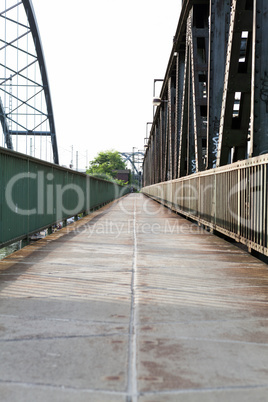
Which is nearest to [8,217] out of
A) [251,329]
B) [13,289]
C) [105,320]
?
[13,289]

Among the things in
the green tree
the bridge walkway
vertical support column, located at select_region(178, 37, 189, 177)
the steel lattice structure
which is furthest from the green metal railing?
the green tree

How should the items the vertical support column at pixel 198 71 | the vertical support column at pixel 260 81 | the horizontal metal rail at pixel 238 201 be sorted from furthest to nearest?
1. the vertical support column at pixel 198 71
2. the vertical support column at pixel 260 81
3. the horizontal metal rail at pixel 238 201

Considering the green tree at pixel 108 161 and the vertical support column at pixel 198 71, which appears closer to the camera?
the vertical support column at pixel 198 71

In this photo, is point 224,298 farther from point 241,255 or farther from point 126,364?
point 241,255

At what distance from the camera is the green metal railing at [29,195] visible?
571cm

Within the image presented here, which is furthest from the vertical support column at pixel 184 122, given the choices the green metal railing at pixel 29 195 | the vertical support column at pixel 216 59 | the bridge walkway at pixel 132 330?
the bridge walkway at pixel 132 330

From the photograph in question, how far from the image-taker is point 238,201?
20.8ft

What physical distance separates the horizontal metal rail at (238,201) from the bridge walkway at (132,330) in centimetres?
51

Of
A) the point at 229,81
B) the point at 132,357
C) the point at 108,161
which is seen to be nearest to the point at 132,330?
the point at 132,357

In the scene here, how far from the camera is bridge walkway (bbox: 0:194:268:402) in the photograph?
2096 millimetres

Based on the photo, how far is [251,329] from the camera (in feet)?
9.70

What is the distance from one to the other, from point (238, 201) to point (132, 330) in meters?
3.84

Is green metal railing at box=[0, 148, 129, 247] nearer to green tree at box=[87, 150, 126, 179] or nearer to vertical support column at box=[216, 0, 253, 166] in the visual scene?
vertical support column at box=[216, 0, 253, 166]

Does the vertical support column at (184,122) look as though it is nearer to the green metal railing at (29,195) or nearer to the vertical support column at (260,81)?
the green metal railing at (29,195)
